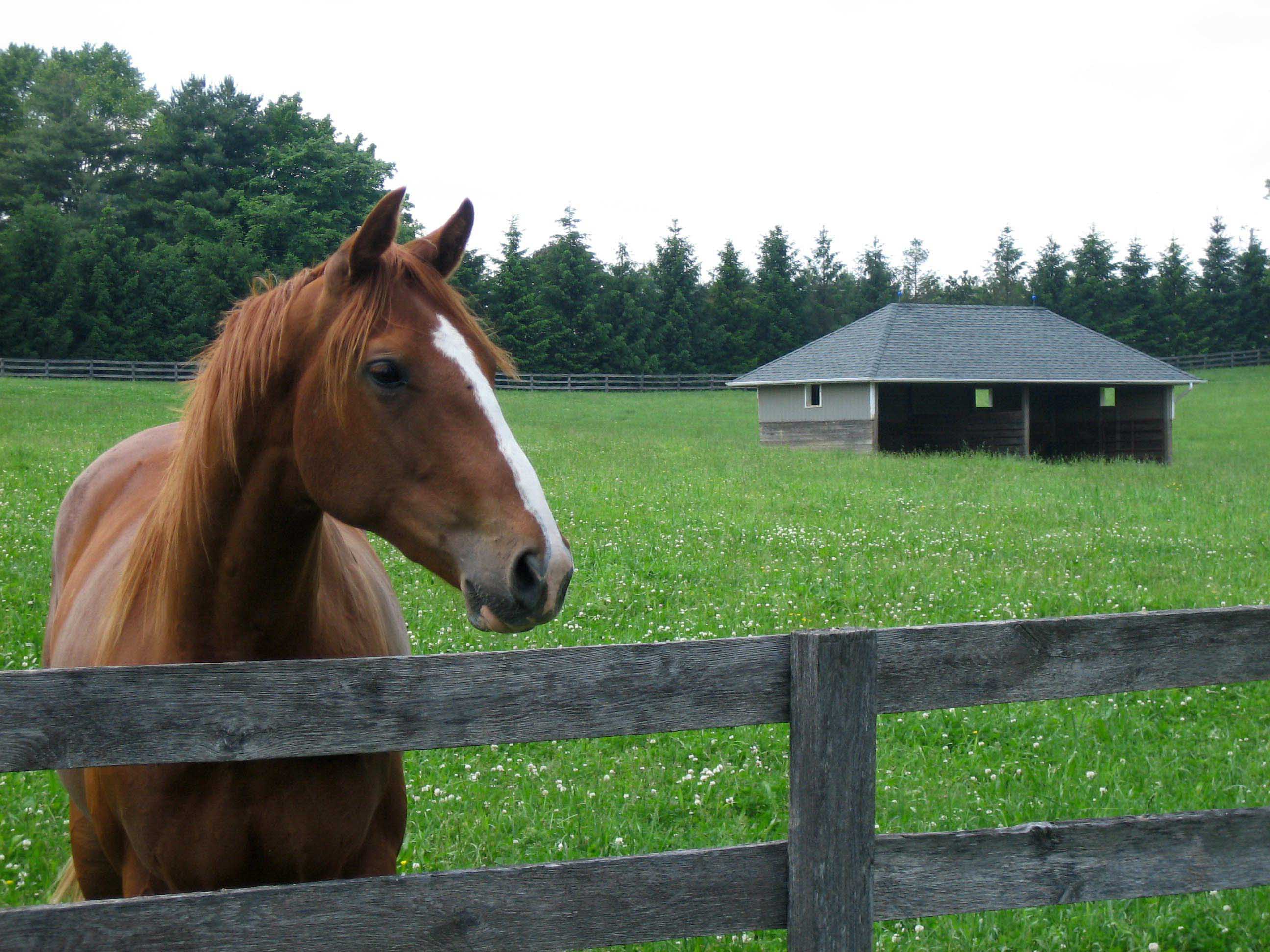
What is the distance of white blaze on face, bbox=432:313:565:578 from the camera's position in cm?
225

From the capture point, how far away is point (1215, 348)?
6575 cm

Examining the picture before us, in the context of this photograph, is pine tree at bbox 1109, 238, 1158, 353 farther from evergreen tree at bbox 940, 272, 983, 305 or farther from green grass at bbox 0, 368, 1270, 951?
green grass at bbox 0, 368, 1270, 951

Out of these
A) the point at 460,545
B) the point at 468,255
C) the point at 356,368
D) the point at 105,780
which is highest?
the point at 468,255

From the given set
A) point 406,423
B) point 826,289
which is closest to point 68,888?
point 406,423

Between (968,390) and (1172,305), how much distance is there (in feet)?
143

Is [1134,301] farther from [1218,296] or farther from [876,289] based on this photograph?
[876,289]

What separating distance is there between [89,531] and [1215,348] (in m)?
74.9

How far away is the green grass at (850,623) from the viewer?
183 inches

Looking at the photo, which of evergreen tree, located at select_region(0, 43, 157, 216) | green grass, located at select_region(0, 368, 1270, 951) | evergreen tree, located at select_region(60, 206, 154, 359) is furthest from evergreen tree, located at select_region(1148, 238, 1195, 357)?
evergreen tree, located at select_region(0, 43, 157, 216)

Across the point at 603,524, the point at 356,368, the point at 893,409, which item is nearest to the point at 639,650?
the point at 356,368

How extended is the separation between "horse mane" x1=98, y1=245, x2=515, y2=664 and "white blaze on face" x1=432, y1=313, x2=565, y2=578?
10cm

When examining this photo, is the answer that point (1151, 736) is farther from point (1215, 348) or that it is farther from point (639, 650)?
point (1215, 348)

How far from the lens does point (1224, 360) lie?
62.5 m

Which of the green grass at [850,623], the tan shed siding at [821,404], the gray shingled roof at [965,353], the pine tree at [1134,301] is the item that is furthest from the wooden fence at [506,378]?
the pine tree at [1134,301]
